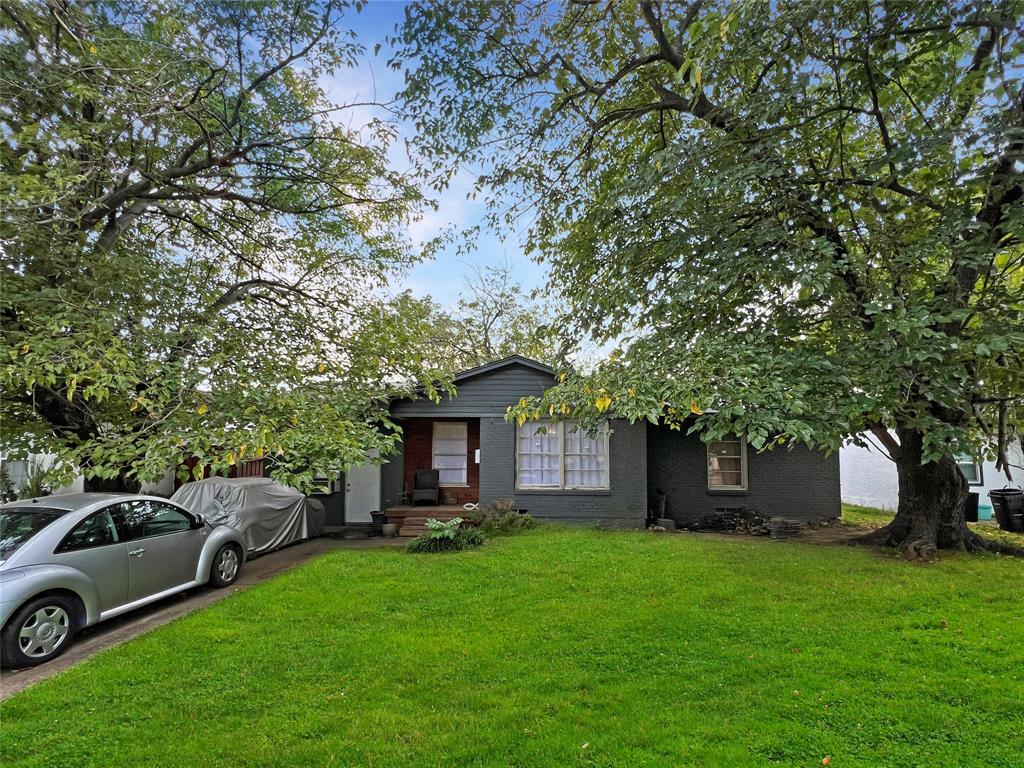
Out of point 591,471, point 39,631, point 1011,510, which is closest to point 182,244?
point 39,631

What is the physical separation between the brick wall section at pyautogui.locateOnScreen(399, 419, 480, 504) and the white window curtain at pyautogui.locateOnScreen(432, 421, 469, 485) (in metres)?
0.09

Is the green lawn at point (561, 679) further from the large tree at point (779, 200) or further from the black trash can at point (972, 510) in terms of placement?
the black trash can at point (972, 510)

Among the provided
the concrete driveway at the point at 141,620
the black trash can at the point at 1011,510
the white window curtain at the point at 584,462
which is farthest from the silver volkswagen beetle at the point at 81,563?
the black trash can at the point at 1011,510

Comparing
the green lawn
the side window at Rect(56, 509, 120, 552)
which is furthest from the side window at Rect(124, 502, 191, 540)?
the green lawn

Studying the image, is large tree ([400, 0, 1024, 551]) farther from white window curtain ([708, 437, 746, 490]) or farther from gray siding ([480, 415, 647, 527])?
white window curtain ([708, 437, 746, 490])

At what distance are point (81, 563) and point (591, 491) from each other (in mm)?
9203

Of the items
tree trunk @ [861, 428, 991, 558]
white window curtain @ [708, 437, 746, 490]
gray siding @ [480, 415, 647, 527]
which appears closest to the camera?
tree trunk @ [861, 428, 991, 558]

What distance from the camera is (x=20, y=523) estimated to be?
4.95 metres

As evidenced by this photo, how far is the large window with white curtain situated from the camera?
39.1ft

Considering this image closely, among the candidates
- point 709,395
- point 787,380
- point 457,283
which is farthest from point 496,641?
point 457,283

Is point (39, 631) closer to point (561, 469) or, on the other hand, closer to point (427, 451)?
point (561, 469)

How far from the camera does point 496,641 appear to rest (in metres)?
4.79

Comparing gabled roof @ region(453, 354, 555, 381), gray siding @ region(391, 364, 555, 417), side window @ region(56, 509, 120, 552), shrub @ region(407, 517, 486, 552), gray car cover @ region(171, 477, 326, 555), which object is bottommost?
shrub @ region(407, 517, 486, 552)

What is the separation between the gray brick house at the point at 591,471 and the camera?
11.7 meters
